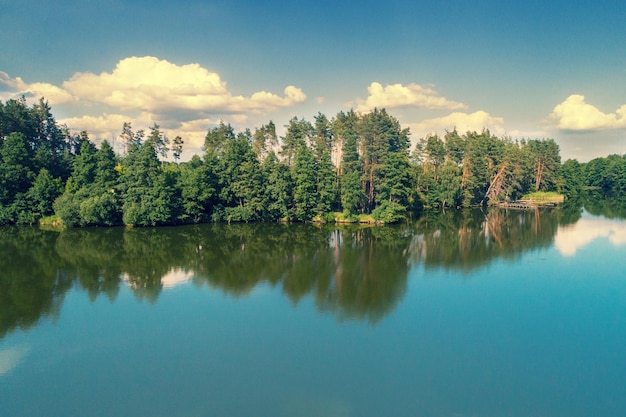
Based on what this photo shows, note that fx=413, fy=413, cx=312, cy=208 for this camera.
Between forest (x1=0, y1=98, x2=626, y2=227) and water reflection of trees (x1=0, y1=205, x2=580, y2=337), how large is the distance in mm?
2789

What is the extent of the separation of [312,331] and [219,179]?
33921 millimetres

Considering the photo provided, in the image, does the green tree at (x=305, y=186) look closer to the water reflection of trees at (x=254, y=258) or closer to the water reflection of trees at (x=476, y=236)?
the water reflection of trees at (x=254, y=258)

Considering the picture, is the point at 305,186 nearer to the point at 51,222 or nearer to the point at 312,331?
the point at 51,222

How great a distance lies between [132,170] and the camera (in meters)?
44.2

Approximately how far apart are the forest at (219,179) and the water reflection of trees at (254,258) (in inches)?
110

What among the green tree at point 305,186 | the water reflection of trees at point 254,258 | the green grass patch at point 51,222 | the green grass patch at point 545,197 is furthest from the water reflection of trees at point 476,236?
the green grass patch at point 51,222

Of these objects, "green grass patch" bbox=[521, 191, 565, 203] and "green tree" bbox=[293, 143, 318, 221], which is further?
"green grass patch" bbox=[521, 191, 565, 203]

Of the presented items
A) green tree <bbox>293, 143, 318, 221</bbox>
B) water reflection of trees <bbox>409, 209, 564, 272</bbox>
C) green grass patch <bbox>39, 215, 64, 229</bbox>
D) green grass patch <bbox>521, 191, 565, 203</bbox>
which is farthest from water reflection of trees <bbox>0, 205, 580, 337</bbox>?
green grass patch <bbox>521, 191, 565, 203</bbox>

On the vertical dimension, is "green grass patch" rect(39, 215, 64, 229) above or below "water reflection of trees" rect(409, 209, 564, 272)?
above

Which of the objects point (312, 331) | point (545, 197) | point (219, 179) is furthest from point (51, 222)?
point (545, 197)

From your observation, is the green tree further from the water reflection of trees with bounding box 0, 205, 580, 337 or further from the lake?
the lake

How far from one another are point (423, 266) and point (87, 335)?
20637 millimetres

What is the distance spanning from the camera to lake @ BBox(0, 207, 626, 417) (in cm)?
1347

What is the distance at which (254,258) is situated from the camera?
102 feet
